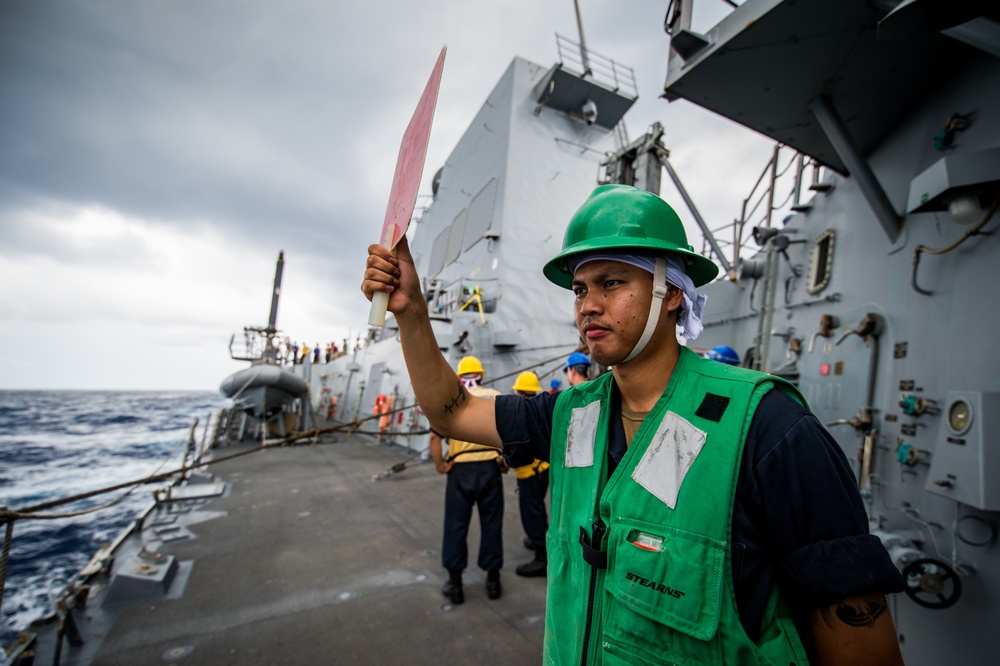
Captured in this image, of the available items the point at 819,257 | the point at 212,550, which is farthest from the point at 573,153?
the point at 212,550

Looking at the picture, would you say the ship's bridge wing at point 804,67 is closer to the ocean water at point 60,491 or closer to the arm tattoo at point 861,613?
the arm tattoo at point 861,613

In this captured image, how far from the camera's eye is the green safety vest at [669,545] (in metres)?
0.97

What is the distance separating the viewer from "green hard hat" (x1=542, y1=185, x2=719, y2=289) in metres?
1.26

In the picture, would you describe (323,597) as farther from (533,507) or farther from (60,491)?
(60,491)

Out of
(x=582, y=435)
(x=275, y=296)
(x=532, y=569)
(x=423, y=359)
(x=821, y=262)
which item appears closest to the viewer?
(x=582, y=435)

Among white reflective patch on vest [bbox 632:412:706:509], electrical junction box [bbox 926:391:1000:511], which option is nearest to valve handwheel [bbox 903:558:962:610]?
electrical junction box [bbox 926:391:1000:511]

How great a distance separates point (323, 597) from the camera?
3.57 metres

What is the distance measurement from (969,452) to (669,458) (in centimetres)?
215

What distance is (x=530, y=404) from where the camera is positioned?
166cm

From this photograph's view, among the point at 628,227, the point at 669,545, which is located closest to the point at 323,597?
the point at 669,545

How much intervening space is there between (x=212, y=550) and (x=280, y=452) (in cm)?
647

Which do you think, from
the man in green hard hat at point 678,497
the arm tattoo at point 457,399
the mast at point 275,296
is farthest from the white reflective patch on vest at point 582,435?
the mast at point 275,296

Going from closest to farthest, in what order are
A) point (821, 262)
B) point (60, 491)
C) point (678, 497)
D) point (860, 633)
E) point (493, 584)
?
1. point (860, 633)
2. point (678, 497)
3. point (493, 584)
4. point (821, 262)
5. point (60, 491)

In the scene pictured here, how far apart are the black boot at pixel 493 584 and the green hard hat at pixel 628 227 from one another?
3.25 m
